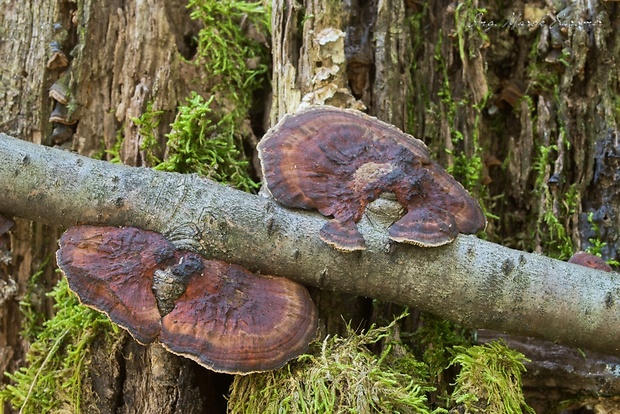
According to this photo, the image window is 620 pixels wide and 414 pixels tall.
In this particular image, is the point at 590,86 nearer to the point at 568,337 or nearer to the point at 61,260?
the point at 568,337

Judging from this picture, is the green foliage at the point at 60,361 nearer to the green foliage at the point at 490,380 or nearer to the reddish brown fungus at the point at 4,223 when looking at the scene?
the reddish brown fungus at the point at 4,223

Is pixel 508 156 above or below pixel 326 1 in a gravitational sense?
below

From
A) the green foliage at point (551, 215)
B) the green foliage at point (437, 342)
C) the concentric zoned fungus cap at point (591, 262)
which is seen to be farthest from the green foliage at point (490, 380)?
the green foliage at point (551, 215)

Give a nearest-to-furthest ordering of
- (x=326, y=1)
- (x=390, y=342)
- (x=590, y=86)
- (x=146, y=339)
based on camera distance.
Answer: (x=146, y=339) → (x=390, y=342) → (x=326, y=1) → (x=590, y=86)

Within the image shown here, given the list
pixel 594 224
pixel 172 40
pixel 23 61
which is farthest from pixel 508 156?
pixel 23 61

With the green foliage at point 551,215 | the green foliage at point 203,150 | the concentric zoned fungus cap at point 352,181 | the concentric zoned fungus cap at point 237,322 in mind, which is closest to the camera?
the concentric zoned fungus cap at point 237,322

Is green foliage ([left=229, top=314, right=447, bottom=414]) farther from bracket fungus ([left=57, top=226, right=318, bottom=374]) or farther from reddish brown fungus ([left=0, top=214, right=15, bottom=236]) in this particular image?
reddish brown fungus ([left=0, top=214, right=15, bottom=236])

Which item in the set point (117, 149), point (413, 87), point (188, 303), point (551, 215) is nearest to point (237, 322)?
point (188, 303)
